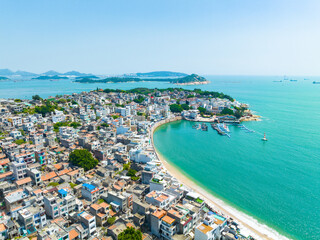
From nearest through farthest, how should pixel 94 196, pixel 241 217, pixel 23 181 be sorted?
pixel 94 196 < pixel 241 217 < pixel 23 181

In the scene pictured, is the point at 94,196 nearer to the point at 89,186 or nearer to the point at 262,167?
the point at 89,186

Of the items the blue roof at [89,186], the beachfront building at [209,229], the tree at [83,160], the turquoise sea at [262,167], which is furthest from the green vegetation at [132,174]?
the beachfront building at [209,229]

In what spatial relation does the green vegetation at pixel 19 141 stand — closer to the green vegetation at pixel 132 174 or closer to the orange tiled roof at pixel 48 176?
the orange tiled roof at pixel 48 176

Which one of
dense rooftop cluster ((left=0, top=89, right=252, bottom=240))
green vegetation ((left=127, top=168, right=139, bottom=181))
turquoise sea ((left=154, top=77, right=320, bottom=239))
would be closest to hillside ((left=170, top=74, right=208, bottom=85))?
turquoise sea ((left=154, top=77, right=320, bottom=239))

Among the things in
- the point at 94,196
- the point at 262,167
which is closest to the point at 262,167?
the point at 262,167

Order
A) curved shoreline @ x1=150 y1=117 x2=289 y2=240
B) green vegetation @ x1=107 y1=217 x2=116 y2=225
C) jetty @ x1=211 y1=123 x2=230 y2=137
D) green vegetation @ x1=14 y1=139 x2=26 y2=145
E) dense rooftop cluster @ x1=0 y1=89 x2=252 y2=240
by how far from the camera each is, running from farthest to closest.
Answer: jetty @ x1=211 y1=123 x2=230 y2=137 → green vegetation @ x1=14 y1=139 x2=26 y2=145 → curved shoreline @ x1=150 y1=117 x2=289 y2=240 → green vegetation @ x1=107 y1=217 x2=116 y2=225 → dense rooftop cluster @ x1=0 y1=89 x2=252 y2=240

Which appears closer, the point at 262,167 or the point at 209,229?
the point at 209,229

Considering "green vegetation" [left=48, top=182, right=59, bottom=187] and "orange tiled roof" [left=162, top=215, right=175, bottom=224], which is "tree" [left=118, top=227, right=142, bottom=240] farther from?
"green vegetation" [left=48, top=182, right=59, bottom=187]

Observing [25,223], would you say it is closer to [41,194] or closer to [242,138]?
[41,194]

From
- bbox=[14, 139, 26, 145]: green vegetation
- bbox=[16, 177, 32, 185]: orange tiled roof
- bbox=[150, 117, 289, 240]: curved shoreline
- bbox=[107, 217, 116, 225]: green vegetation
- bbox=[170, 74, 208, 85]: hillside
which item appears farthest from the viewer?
bbox=[170, 74, 208, 85]: hillside
